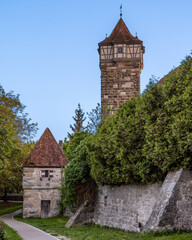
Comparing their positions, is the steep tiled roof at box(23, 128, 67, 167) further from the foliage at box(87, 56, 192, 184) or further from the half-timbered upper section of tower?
the foliage at box(87, 56, 192, 184)

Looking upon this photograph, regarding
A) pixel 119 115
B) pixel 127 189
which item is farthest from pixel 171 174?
pixel 119 115

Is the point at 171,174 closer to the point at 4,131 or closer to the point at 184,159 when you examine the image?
the point at 184,159

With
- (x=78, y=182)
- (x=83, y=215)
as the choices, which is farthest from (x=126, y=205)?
(x=78, y=182)

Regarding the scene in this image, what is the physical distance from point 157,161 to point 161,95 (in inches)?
Result: 97.2

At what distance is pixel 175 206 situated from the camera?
10.3 m

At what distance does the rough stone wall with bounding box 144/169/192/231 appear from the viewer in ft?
33.4

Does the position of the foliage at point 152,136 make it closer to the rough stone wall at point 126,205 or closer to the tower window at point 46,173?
the rough stone wall at point 126,205

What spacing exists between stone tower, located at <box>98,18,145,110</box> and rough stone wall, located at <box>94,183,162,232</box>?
8.97 m

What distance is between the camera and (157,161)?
38.9 feet

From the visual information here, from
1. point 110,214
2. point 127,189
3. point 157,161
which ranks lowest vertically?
point 110,214

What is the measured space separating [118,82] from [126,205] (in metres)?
12.3

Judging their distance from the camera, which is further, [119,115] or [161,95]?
[119,115]

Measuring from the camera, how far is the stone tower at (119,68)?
25.2 m

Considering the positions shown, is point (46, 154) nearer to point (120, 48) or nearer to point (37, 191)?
point (37, 191)
